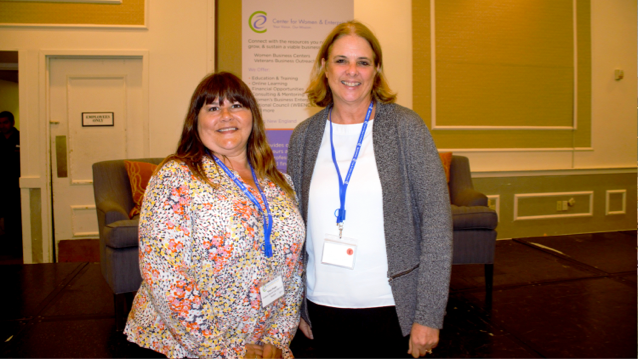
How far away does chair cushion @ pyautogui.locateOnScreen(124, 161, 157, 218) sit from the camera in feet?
9.29

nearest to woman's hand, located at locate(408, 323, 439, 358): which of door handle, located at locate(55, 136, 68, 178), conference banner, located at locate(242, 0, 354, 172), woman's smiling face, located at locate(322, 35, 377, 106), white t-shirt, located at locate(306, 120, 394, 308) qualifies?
white t-shirt, located at locate(306, 120, 394, 308)

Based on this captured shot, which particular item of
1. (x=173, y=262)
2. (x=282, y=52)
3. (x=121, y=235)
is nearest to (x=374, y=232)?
(x=173, y=262)

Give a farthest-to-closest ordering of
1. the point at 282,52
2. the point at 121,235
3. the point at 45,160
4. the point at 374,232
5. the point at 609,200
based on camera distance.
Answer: the point at 609,200 < the point at 282,52 < the point at 45,160 < the point at 121,235 < the point at 374,232

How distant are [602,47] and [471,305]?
158 inches

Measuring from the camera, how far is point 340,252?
1.10 m

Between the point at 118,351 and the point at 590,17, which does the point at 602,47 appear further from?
the point at 118,351

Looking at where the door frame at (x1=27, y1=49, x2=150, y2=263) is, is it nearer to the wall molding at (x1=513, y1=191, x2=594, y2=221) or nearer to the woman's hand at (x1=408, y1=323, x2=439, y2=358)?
the woman's hand at (x1=408, y1=323, x2=439, y2=358)

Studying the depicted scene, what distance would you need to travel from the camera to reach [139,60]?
3.82 m

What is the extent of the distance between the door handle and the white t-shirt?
12.0ft

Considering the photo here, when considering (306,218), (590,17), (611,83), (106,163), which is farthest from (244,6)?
(611,83)

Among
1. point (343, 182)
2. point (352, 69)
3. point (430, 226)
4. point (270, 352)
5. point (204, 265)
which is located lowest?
point (270, 352)

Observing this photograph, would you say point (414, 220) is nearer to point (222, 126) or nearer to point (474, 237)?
point (222, 126)

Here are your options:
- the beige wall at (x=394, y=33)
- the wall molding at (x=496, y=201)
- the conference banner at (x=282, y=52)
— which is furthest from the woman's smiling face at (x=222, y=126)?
the wall molding at (x=496, y=201)

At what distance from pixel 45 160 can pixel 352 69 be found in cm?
382
